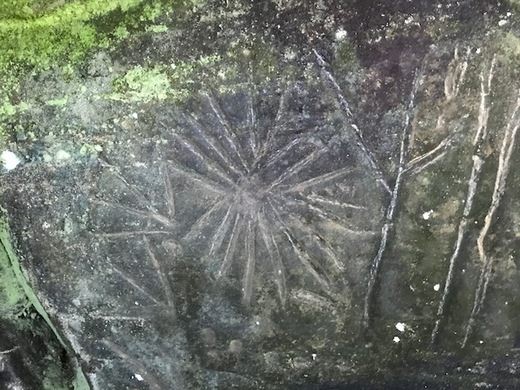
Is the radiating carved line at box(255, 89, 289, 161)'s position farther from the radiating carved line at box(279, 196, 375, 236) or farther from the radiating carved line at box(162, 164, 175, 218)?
the radiating carved line at box(162, 164, 175, 218)

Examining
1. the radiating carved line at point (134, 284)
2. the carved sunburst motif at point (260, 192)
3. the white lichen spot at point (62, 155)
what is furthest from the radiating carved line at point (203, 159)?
the radiating carved line at point (134, 284)

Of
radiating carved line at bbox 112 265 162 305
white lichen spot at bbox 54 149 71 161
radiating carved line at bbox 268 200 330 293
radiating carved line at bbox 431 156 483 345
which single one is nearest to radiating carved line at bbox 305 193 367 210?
radiating carved line at bbox 268 200 330 293

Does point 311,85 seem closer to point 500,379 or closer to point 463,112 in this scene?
point 463,112

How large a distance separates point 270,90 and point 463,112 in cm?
56

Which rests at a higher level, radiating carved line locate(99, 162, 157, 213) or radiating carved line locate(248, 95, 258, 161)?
radiating carved line locate(248, 95, 258, 161)

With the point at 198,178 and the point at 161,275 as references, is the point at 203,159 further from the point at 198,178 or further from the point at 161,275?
the point at 161,275

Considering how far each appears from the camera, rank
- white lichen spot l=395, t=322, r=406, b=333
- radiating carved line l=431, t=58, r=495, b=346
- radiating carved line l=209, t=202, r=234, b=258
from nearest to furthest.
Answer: radiating carved line l=431, t=58, r=495, b=346, radiating carved line l=209, t=202, r=234, b=258, white lichen spot l=395, t=322, r=406, b=333

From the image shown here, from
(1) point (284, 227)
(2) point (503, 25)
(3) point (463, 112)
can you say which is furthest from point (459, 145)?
(1) point (284, 227)

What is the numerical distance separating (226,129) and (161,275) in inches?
20.2

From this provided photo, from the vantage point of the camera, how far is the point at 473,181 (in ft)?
7.29

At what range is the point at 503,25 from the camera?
2102 millimetres

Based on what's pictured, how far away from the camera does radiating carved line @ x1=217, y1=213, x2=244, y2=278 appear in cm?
226

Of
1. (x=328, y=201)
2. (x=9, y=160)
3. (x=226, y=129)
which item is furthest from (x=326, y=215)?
(x=9, y=160)

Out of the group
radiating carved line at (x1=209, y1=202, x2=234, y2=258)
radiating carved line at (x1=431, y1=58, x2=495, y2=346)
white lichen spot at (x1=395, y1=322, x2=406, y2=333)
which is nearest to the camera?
radiating carved line at (x1=431, y1=58, x2=495, y2=346)
